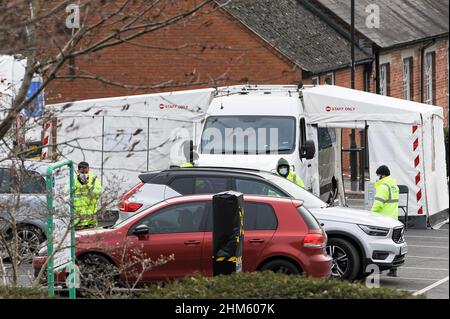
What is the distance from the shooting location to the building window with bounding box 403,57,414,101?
4529 centimetres

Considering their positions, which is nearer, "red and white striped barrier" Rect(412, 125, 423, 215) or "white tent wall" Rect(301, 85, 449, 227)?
"white tent wall" Rect(301, 85, 449, 227)

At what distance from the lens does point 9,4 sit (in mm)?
8297

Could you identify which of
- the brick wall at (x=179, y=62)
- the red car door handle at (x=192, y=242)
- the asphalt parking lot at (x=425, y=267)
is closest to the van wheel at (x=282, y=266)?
the red car door handle at (x=192, y=242)

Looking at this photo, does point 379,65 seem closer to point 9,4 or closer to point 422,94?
point 422,94

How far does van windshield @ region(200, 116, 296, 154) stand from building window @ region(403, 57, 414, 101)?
22955 millimetres

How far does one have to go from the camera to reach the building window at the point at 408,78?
45291mm

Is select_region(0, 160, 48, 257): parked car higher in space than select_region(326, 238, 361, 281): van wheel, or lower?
higher

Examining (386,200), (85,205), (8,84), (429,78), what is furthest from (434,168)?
(429,78)

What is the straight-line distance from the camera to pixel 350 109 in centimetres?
2466

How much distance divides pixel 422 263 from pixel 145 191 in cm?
490

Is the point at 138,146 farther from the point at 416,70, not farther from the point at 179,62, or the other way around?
the point at 416,70

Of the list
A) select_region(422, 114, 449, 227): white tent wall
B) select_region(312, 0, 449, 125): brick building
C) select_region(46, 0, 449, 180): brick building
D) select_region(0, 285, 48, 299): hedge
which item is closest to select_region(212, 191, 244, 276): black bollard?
select_region(0, 285, 48, 299): hedge

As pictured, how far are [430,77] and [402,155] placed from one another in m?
24.1

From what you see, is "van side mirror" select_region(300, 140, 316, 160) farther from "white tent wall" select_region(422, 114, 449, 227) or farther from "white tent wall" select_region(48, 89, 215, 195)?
"white tent wall" select_region(422, 114, 449, 227)
